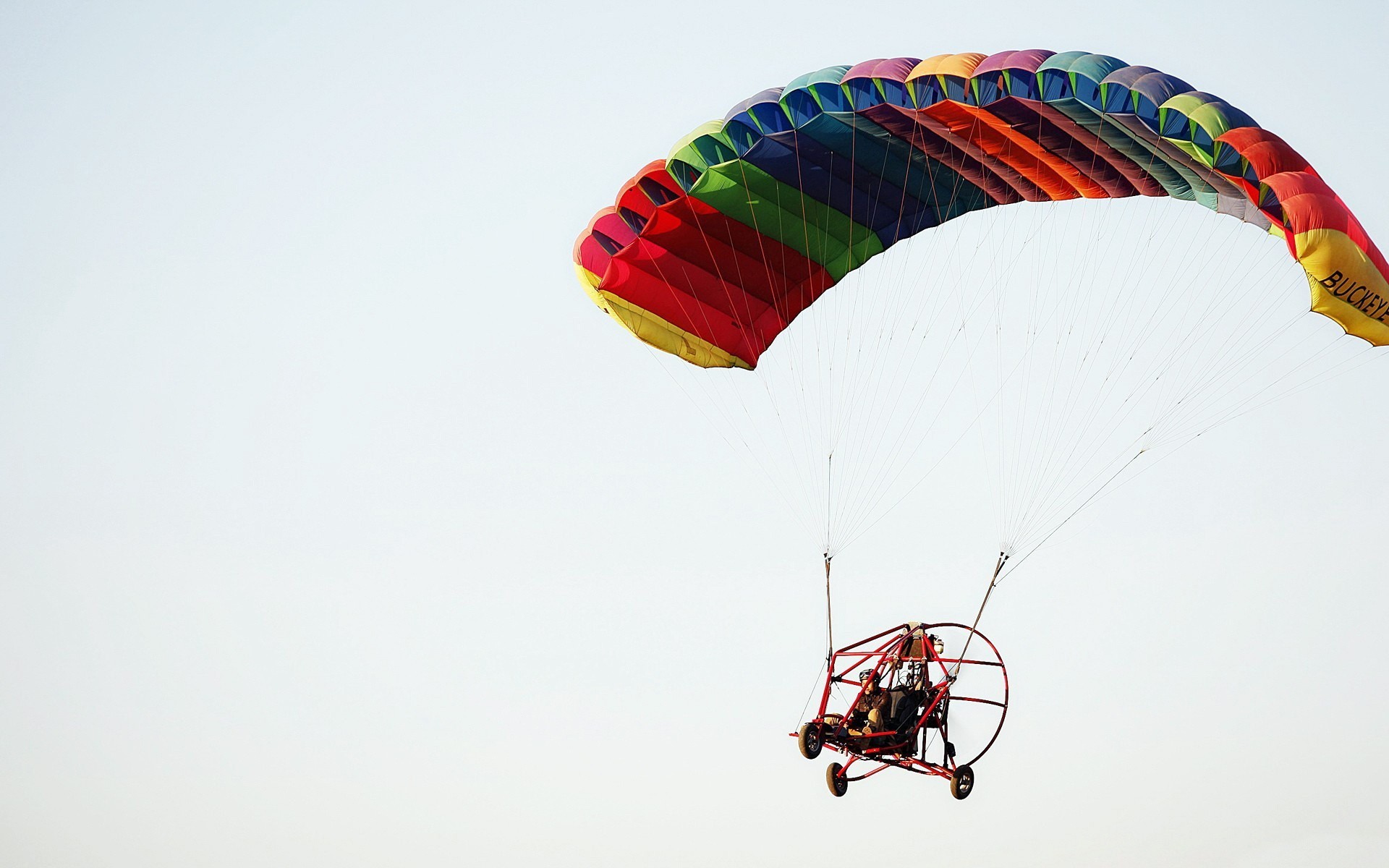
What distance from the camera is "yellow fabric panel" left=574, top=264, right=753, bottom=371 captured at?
2081 centimetres

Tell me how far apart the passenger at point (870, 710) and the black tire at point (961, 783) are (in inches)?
32.0

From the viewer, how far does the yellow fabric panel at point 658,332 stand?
20812 mm

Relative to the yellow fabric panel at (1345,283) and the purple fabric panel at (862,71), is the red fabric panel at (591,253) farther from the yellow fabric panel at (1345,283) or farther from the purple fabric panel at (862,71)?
the yellow fabric panel at (1345,283)

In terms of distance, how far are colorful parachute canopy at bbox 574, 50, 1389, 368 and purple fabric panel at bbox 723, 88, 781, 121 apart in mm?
21

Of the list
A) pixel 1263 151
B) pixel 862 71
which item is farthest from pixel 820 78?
pixel 1263 151

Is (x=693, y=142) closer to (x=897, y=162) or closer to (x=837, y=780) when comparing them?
(x=897, y=162)

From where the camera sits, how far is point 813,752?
17.2 m

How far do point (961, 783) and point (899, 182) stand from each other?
21.1 feet

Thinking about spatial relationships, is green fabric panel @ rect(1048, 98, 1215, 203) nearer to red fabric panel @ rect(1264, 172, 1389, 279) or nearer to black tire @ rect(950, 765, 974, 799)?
red fabric panel @ rect(1264, 172, 1389, 279)

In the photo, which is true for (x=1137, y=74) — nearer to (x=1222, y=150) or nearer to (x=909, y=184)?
(x=1222, y=150)

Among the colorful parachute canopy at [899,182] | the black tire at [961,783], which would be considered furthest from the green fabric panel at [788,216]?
the black tire at [961,783]

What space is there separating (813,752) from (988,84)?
20.6ft

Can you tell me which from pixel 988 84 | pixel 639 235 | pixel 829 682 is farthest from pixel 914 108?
pixel 829 682

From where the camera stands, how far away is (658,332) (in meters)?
21.2
